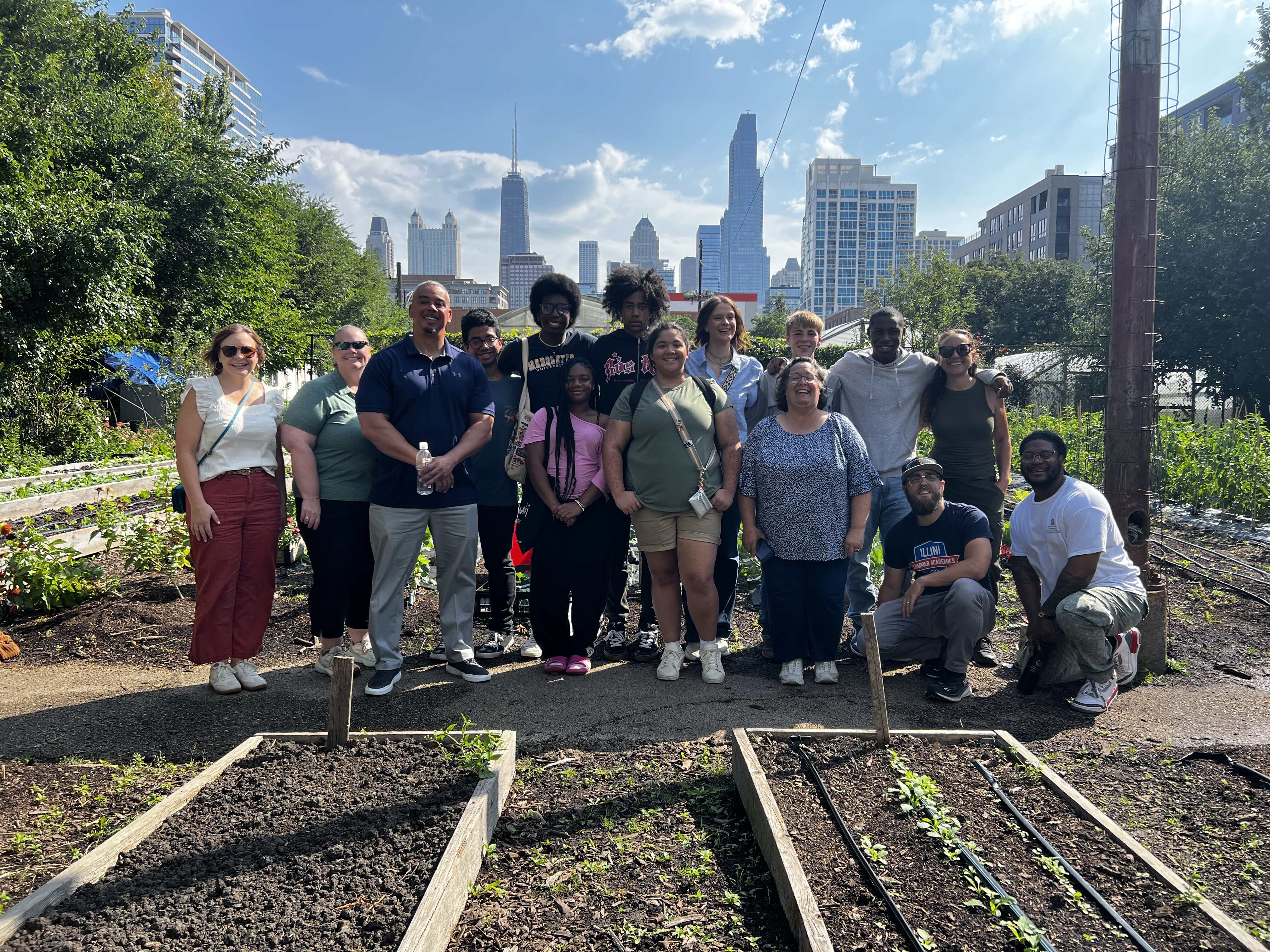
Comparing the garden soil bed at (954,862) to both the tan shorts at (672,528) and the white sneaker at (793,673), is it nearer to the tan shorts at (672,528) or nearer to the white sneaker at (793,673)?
the white sneaker at (793,673)

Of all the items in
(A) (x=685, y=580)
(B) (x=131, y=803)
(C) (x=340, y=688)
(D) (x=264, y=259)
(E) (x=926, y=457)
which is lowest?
(B) (x=131, y=803)

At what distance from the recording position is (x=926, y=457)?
488 centimetres

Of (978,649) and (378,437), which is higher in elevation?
(378,437)

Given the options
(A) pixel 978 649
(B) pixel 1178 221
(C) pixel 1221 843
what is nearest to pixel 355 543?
(A) pixel 978 649

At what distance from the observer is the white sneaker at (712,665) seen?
15.5 ft

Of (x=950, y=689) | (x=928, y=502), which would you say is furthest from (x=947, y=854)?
(x=928, y=502)

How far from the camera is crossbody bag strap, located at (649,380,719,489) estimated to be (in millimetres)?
4527

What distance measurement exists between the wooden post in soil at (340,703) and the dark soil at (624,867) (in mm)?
780

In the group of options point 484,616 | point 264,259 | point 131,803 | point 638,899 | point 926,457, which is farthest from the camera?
point 264,259

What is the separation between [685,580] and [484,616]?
1.76 metres

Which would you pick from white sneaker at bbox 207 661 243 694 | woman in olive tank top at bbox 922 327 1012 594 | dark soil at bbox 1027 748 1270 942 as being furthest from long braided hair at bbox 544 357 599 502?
dark soil at bbox 1027 748 1270 942

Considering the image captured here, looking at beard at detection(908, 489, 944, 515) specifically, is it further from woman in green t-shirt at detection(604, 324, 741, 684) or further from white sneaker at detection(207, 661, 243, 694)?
A: white sneaker at detection(207, 661, 243, 694)

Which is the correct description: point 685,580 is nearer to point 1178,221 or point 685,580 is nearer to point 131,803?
point 131,803

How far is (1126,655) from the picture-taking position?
4559mm
